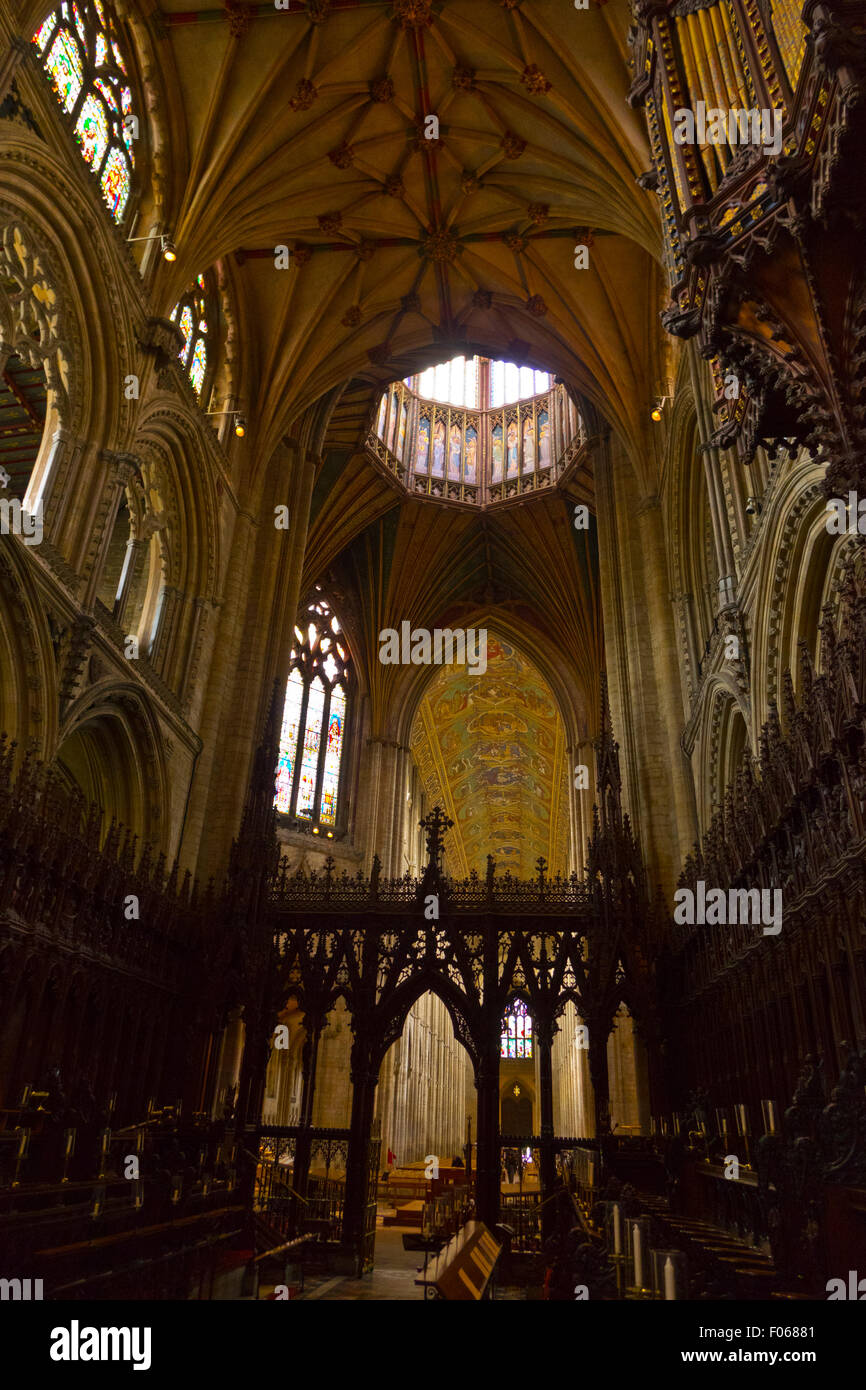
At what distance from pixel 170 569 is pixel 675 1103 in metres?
12.4

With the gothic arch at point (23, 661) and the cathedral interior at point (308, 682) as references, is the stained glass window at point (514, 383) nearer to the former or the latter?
the cathedral interior at point (308, 682)

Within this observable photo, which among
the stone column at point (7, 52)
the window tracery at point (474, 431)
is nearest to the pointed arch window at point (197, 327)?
the stone column at point (7, 52)

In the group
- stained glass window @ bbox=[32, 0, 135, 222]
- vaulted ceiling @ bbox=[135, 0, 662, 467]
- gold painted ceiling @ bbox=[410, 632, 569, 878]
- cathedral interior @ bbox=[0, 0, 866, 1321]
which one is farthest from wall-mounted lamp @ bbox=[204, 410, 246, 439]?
gold painted ceiling @ bbox=[410, 632, 569, 878]

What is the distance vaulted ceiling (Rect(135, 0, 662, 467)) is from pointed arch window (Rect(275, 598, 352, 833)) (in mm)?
8439

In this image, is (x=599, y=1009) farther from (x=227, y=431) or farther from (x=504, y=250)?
(x=504, y=250)

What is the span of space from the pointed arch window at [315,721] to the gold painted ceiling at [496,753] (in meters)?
4.47

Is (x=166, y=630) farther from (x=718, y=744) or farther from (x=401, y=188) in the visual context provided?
(x=401, y=188)

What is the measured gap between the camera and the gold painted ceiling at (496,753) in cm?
3584

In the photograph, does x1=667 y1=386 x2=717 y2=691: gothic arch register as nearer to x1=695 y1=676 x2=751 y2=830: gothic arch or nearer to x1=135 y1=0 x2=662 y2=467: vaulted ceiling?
x1=695 y1=676 x2=751 y2=830: gothic arch

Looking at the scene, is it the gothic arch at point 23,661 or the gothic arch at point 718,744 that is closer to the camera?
the gothic arch at point 23,661

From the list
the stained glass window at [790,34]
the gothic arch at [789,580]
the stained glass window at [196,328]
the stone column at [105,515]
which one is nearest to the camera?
the stained glass window at [790,34]

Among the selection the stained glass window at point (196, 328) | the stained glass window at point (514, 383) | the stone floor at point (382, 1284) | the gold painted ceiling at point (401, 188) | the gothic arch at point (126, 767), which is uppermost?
the stained glass window at point (514, 383)

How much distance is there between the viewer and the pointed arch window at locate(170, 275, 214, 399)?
56.9 feet

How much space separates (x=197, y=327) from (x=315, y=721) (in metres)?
12.2
